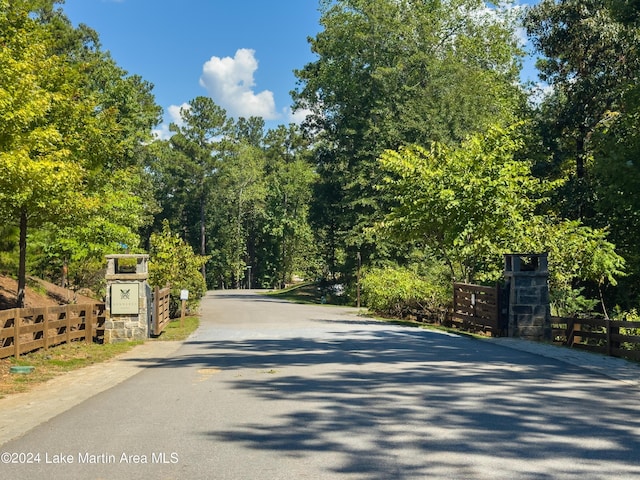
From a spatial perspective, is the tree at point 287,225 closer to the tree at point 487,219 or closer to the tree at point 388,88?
the tree at point 388,88

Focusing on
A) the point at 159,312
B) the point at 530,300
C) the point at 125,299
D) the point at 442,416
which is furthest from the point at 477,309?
the point at 442,416

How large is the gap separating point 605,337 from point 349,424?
337 inches

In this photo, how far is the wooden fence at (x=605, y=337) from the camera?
39.3 feet

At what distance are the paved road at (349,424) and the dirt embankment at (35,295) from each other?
10.1 metres

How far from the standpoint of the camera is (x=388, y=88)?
40375 mm

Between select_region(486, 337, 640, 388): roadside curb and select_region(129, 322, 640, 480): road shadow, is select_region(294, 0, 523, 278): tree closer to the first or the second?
select_region(486, 337, 640, 388): roadside curb

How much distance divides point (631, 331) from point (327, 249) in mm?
36335

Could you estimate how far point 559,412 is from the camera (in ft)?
22.4

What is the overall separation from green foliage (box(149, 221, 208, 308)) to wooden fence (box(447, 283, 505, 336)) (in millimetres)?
10587

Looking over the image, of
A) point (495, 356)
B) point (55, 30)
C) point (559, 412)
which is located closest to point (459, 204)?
point (495, 356)

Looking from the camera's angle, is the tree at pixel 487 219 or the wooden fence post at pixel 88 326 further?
the tree at pixel 487 219

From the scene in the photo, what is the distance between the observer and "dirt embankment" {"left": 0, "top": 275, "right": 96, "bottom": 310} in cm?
1898

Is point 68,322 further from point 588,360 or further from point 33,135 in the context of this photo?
point 588,360

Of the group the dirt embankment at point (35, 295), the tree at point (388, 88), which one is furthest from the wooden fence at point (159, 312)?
the tree at point (388, 88)
